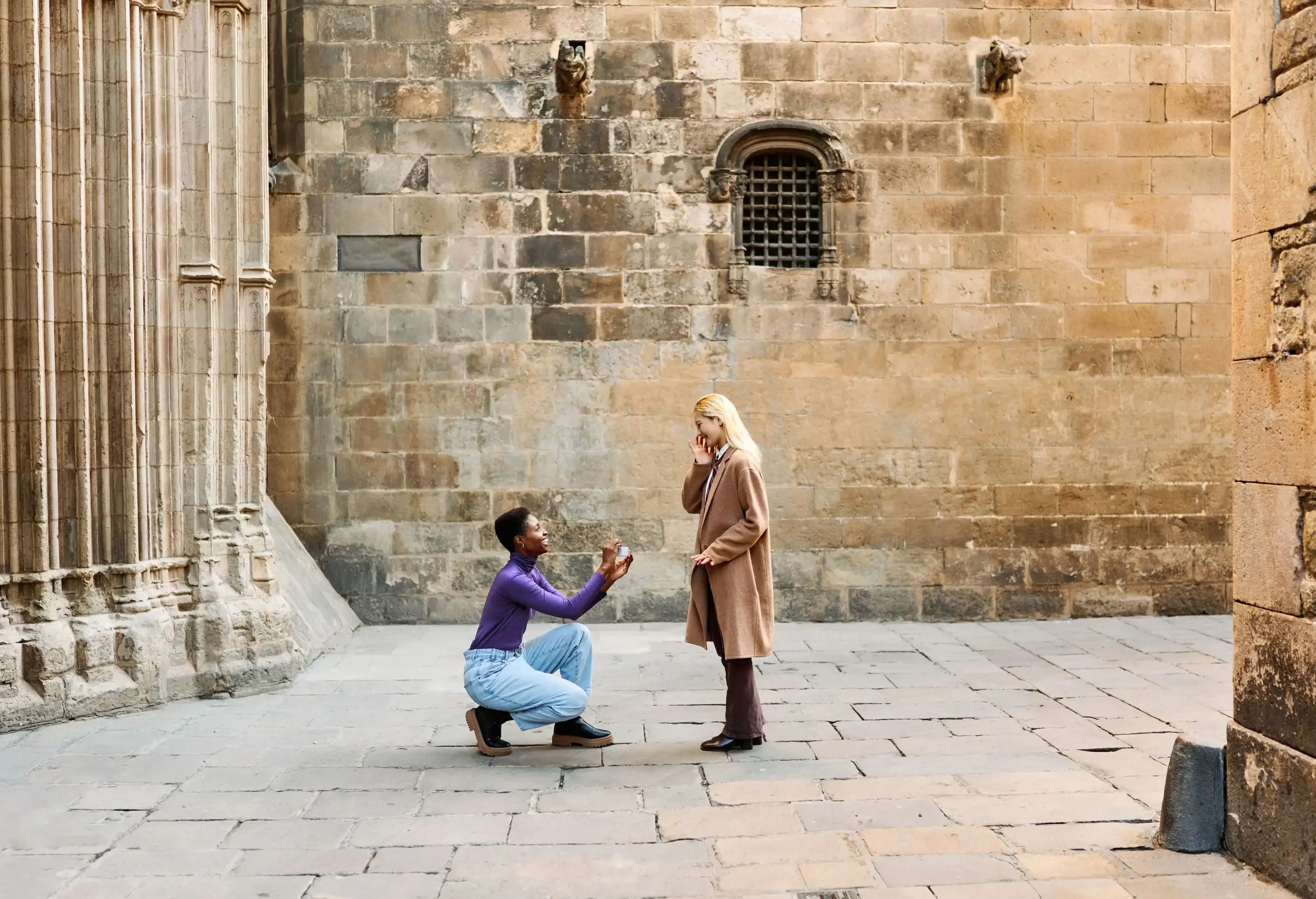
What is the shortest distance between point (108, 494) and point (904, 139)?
6.69 m

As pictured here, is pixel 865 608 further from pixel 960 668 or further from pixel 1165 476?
pixel 1165 476

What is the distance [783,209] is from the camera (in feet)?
31.0

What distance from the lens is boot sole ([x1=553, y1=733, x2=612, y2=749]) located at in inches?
215

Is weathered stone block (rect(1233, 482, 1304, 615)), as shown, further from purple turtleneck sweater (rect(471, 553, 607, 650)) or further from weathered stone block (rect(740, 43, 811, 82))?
weathered stone block (rect(740, 43, 811, 82))

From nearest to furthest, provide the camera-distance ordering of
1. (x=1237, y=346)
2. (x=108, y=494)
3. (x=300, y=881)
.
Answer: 1. (x=300, y=881)
2. (x=1237, y=346)
3. (x=108, y=494)

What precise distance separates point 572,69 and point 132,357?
13.8 feet

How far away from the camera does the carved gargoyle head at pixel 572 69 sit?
8828 mm

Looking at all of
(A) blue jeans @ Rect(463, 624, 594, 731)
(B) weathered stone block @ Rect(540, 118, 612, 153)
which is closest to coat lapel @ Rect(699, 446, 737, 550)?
(A) blue jeans @ Rect(463, 624, 594, 731)

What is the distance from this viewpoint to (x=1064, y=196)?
9375 mm

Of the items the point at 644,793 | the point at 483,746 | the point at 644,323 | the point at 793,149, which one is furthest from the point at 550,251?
the point at 644,793

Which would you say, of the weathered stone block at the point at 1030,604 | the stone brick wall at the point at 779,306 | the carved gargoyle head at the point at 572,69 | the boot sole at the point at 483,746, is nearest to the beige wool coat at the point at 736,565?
the boot sole at the point at 483,746

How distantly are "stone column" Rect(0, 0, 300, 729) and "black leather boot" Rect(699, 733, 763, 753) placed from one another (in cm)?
306

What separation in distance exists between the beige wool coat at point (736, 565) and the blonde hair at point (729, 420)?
66mm

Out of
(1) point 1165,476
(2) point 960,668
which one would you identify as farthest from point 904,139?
(2) point 960,668
